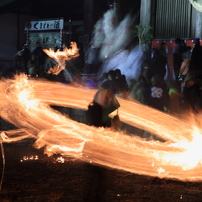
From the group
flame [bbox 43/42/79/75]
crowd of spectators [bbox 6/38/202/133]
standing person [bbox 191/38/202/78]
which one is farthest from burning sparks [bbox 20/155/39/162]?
flame [bbox 43/42/79/75]

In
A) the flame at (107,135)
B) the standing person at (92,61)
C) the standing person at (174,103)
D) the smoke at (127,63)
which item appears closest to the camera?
the flame at (107,135)

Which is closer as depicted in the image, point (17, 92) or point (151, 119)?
point (151, 119)

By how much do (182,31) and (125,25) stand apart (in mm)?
5219

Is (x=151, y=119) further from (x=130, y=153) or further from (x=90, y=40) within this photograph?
(x=90, y=40)

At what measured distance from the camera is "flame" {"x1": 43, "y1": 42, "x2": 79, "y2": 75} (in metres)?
18.2

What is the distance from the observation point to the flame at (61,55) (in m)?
18.2

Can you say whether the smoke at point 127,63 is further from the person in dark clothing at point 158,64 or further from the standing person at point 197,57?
the standing person at point 197,57

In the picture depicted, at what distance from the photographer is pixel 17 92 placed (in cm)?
1167

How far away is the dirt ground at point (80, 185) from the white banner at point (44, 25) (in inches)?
569

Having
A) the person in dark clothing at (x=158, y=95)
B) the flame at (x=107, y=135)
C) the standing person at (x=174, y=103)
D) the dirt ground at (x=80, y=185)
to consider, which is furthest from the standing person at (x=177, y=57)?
the dirt ground at (x=80, y=185)

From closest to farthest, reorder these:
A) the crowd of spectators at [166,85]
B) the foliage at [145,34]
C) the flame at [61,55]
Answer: the crowd of spectators at [166,85] → the foliage at [145,34] → the flame at [61,55]

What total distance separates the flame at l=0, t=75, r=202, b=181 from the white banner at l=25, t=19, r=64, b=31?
966 centimetres

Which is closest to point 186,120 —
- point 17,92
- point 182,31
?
point 17,92

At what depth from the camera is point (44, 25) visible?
23188 mm
